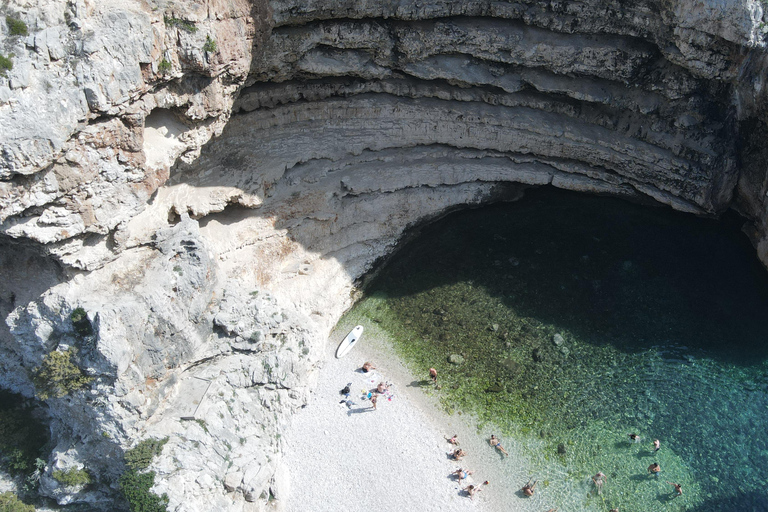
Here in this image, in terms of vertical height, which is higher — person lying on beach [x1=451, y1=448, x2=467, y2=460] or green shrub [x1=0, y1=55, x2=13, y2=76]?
green shrub [x1=0, y1=55, x2=13, y2=76]

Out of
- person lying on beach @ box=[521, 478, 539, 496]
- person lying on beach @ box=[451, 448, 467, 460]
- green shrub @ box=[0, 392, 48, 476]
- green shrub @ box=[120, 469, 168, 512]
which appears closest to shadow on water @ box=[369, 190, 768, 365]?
person lying on beach @ box=[451, 448, 467, 460]

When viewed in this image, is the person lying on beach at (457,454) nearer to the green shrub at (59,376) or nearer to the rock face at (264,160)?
the rock face at (264,160)

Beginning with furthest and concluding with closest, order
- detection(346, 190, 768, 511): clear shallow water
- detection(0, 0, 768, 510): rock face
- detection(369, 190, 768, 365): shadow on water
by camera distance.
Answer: detection(369, 190, 768, 365): shadow on water
detection(346, 190, 768, 511): clear shallow water
detection(0, 0, 768, 510): rock face

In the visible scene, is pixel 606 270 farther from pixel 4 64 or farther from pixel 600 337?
pixel 4 64

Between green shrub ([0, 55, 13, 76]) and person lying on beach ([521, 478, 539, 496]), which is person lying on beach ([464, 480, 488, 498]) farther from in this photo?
green shrub ([0, 55, 13, 76])

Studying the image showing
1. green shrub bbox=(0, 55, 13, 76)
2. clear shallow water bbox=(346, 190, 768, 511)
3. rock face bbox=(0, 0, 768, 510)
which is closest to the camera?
green shrub bbox=(0, 55, 13, 76)

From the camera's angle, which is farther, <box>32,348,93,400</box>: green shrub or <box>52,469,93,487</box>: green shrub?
<box>52,469,93,487</box>: green shrub
